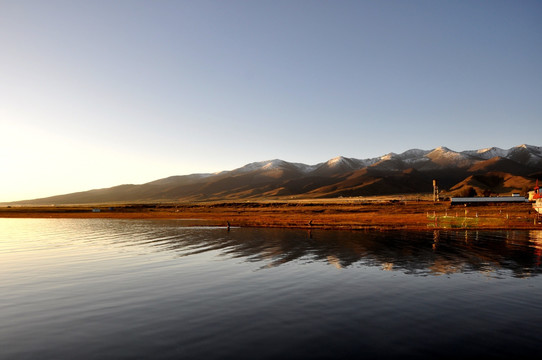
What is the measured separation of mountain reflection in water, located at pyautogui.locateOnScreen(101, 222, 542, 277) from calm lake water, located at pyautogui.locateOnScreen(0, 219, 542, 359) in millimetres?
362

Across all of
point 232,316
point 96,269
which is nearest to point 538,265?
point 232,316

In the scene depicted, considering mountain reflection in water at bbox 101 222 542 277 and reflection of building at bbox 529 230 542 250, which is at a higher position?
→ mountain reflection in water at bbox 101 222 542 277

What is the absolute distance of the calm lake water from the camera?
15625 mm

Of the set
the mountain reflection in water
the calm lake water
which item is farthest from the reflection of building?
the calm lake water

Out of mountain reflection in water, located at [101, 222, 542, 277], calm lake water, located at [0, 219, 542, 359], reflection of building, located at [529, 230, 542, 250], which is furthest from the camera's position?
reflection of building, located at [529, 230, 542, 250]

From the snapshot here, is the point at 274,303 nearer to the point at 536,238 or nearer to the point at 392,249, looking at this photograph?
the point at 392,249

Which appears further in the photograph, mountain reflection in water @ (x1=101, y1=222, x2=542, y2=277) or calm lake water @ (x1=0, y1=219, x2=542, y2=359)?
mountain reflection in water @ (x1=101, y1=222, x2=542, y2=277)

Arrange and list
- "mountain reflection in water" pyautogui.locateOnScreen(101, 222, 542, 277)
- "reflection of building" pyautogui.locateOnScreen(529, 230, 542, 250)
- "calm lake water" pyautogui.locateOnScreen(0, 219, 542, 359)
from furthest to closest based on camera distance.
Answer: "reflection of building" pyautogui.locateOnScreen(529, 230, 542, 250)
"mountain reflection in water" pyautogui.locateOnScreen(101, 222, 542, 277)
"calm lake water" pyautogui.locateOnScreen(0, 219, 542, 359)

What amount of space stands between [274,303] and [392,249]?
26.2 m

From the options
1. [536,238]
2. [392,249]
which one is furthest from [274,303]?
[536,238]

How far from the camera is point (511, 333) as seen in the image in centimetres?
1702

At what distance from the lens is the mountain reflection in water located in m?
33.7

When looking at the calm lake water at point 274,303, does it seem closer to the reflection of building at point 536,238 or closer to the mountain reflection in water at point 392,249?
the mountain reflection in water at point 392,249

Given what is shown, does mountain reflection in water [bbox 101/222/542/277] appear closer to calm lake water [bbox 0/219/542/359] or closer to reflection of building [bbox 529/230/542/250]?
reflection of building [bbox 529/230/542/250]
